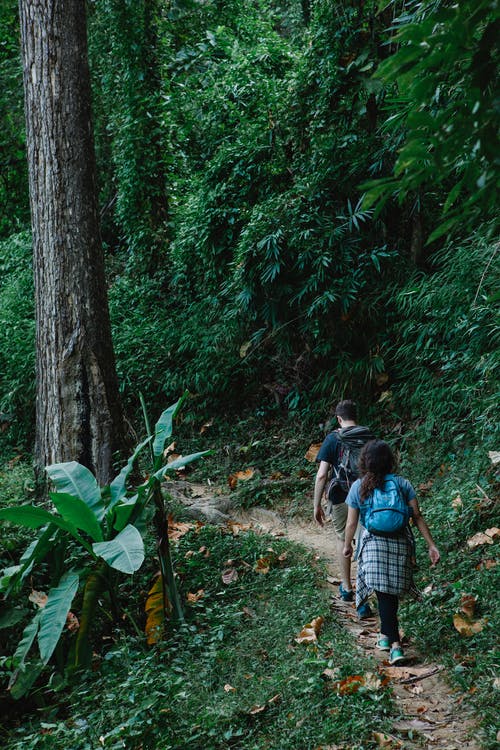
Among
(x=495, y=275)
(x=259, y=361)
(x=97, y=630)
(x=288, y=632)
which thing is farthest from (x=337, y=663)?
(x=259, y=361)

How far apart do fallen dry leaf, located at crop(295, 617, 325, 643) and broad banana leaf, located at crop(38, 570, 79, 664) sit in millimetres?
1651

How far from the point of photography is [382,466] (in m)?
4.95

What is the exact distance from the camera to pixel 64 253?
716cm

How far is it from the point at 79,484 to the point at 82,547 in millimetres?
542

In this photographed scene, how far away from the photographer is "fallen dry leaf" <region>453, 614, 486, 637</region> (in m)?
4.69

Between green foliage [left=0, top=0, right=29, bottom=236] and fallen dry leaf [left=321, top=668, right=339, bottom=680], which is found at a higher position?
green foliage [left=0, top=0, right=29, bottom=236]

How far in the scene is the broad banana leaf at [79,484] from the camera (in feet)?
17.7

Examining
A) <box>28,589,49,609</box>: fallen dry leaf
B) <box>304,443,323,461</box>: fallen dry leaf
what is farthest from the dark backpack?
<box>304,443,323,461</box>: fallen dry leaf

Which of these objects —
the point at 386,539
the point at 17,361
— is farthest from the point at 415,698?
the point at 17,361

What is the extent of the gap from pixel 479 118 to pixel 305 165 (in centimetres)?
821

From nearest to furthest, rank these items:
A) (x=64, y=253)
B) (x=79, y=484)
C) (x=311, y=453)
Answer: (x=79, y=484), (x=64, y=253), (x=311, y=453)

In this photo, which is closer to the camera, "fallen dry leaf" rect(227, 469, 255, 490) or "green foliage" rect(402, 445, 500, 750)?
"green foliage" rect(402, 445, 500, 750)

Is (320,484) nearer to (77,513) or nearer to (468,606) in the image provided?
(468,606)

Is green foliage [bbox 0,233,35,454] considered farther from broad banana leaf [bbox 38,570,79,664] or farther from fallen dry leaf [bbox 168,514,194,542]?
broad banana leaf [bbox 38,570,79,664]
